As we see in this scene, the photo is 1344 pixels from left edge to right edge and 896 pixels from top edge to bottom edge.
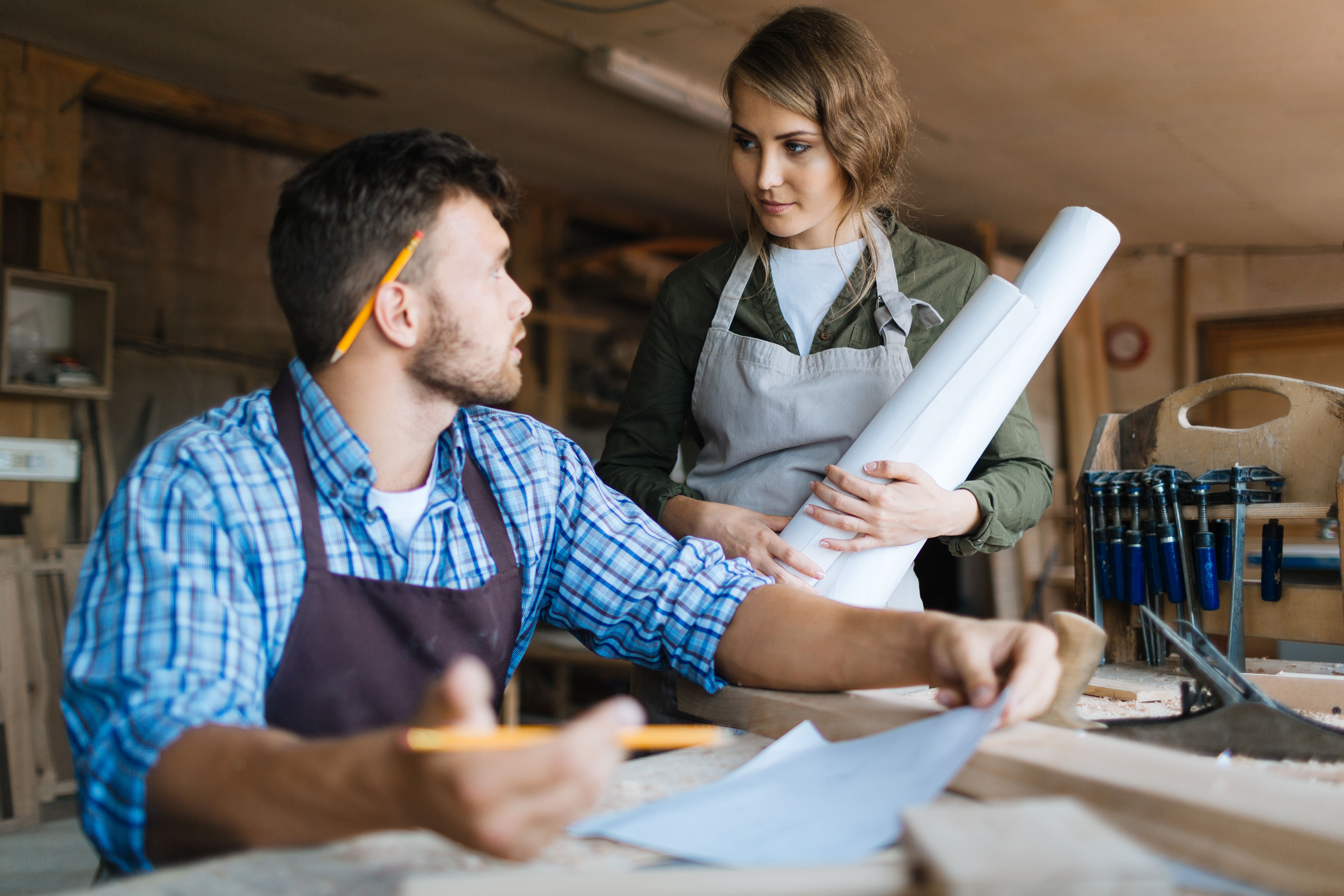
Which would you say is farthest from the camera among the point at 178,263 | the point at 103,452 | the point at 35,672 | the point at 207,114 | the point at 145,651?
the point at 178,263

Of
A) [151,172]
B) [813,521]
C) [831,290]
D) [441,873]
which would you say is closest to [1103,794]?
[441,873]

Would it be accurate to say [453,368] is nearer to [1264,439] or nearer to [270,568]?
[270,568]

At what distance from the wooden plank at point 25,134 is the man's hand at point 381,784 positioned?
407 centimetres

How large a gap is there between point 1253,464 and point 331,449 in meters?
1.55

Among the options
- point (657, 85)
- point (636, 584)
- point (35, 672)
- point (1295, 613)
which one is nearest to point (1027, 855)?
point (636, 584)

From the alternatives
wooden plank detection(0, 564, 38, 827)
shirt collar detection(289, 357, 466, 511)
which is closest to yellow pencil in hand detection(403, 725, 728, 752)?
shirt collar detection(289, 357, 466, 511)

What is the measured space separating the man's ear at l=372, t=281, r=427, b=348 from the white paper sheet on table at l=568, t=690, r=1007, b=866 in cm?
64

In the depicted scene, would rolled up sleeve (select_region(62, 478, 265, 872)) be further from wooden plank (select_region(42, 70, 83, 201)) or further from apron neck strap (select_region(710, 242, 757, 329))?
wooden plank (select_region(42, 70, 83, 201))

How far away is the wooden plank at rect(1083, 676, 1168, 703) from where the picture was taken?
4.53 feet

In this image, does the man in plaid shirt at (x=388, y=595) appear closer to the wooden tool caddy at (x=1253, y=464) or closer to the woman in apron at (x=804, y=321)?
the woman in apron at (x=804, y=321)

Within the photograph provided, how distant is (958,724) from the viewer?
0.87 metres

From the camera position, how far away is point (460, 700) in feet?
1.83

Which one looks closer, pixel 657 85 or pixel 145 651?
pixel 145 651

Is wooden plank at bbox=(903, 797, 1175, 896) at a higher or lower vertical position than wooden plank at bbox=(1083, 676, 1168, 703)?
higher
